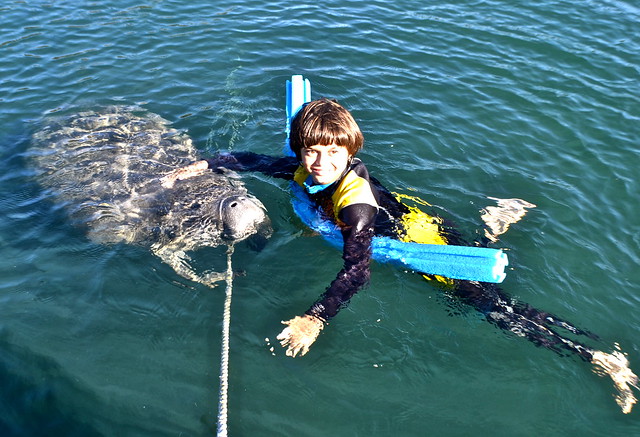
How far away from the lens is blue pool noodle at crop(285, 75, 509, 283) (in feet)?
13.5

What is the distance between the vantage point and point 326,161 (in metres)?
4.51

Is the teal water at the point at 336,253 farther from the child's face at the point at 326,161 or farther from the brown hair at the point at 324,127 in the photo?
the brown hair at the point at 324,127

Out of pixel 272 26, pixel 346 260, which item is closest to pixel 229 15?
pixel 272 26

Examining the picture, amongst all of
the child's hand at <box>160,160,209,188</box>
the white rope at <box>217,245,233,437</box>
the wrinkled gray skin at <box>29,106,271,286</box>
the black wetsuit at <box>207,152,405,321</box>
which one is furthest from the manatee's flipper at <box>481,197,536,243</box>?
the child's hand at <box>160,160,209,188</box>

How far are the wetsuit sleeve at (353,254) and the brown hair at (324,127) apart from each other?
1.97 ft

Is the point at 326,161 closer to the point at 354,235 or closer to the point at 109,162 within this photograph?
the point at 354,235

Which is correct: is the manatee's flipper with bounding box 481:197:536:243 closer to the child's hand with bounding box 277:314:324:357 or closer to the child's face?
the child's face

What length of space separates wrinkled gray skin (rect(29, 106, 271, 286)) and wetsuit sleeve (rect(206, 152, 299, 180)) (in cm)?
27

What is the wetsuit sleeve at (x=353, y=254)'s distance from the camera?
4.16 metres

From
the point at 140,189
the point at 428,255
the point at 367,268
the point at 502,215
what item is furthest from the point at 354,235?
the point at 140,189

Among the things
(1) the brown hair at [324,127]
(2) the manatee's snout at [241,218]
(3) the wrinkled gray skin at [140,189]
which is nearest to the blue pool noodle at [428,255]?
(2) the manatee's snout at [241,218]

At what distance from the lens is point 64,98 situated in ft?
27.2

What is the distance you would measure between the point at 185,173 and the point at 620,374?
15.8ft

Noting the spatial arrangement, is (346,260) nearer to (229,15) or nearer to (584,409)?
(584,409)
